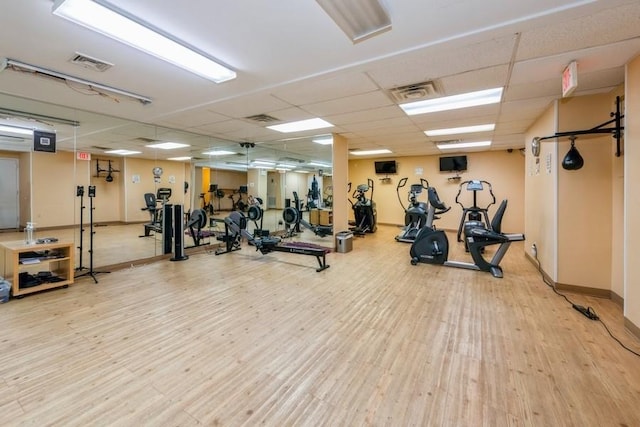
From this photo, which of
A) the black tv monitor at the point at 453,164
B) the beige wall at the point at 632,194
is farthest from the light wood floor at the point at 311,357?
the black tv monitor at the point at 453,164

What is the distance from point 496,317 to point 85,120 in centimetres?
692

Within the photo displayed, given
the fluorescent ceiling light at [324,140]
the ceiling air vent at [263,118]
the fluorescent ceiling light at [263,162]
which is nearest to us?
the ceiling air vent at [263,118]

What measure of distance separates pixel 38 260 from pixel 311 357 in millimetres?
3815

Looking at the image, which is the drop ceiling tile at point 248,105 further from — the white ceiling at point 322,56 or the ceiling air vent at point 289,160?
the ceiling air vent at point 289,160

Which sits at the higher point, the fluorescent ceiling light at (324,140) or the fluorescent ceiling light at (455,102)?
the fluorescent ceiling light at (324,140)

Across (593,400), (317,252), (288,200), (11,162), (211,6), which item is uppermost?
(211,6)

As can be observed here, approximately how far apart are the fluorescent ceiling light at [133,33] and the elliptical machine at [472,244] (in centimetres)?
419

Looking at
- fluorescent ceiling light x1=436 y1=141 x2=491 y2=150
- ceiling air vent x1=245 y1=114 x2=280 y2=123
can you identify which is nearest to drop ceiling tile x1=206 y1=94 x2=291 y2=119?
ceiling air vent x1=245 y1=114 x2=280 y2=123

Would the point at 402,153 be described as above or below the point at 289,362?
above

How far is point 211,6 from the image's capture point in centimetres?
193

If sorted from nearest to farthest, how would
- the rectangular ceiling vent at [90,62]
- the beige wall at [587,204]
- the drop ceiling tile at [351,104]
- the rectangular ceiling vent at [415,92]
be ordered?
the rectangular ceiling vent at [90,62], the rectangular ceiling vent at [415,92], the beige wall at [587,204], the drop ceiling tile at [351,104]

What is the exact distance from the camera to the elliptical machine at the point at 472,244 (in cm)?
447

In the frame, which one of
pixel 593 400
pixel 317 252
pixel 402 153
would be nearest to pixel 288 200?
pixel 317 252

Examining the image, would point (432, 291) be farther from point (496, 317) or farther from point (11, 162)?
point (11, 162)
